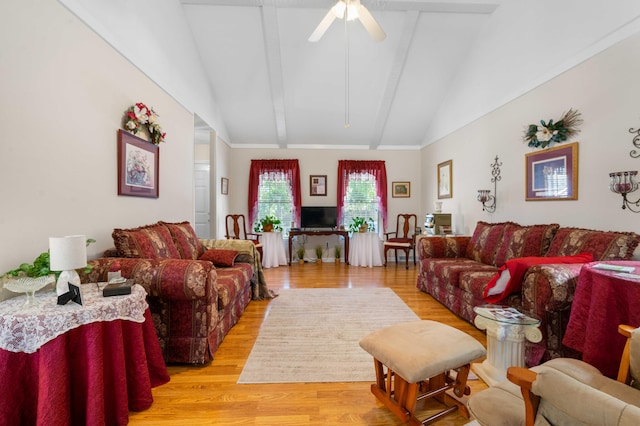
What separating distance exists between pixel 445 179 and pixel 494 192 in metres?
1.52

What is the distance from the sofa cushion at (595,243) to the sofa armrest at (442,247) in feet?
4.06

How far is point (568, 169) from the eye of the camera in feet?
9.68

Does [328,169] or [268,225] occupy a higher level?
[328,169]

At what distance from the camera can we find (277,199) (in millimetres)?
6664

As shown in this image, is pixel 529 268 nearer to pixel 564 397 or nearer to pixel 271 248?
pixel 564 397

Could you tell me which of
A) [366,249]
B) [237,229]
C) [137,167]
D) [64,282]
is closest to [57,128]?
[137,167]

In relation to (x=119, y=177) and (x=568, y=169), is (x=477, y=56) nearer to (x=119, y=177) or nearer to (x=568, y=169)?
(x=568, y=169)

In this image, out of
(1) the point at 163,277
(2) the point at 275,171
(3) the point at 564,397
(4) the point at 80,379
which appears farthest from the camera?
(2) the point at 275,171

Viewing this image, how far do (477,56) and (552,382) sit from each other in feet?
15.6

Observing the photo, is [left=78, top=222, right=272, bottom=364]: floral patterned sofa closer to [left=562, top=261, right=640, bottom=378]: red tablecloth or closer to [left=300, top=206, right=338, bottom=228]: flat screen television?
[left=562, top=261, right=640, bottom=378]: red tablecloth

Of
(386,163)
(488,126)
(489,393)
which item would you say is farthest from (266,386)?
(386,163)

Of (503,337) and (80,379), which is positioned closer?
(80,379)

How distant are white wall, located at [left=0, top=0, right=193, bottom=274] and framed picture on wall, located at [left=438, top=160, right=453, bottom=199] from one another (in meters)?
4.76

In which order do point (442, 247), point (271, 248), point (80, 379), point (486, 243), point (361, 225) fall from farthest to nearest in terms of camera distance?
point (361, 225) → point (271, 248) → point (442, 247) → point (486, 243) → point (80, 379)
